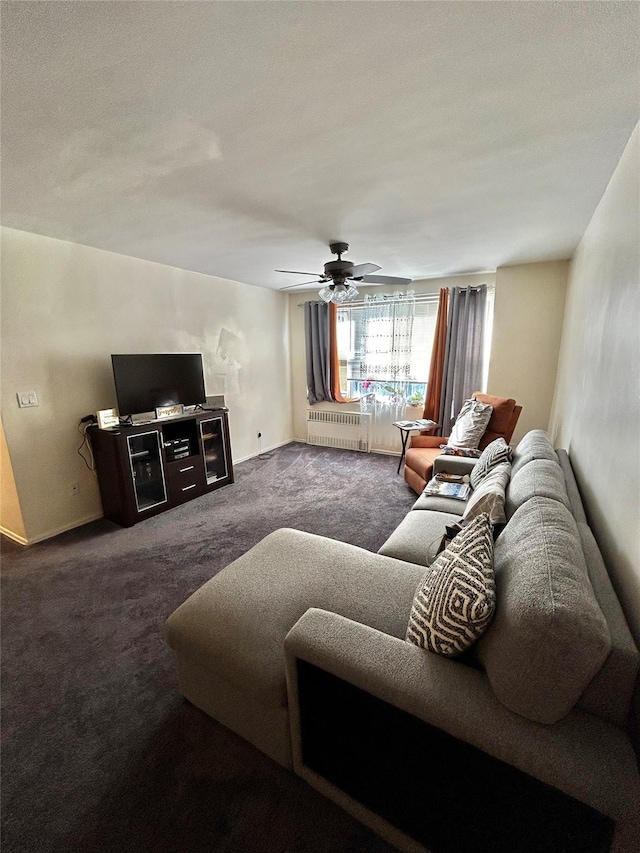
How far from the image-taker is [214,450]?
3945mm

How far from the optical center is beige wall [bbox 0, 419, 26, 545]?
2707mm

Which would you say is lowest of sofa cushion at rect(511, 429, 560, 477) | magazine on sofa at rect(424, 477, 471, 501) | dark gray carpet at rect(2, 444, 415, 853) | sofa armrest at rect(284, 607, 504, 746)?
dark gray carpet at rect(2, 444, 415, 853)

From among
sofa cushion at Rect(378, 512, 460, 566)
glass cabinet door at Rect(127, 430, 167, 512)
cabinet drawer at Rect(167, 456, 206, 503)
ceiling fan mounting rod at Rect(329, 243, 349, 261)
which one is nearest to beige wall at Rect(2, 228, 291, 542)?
glass cabinet door at Rect(127, 430, 167, 512)

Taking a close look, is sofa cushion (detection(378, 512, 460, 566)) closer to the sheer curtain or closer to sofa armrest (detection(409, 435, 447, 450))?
sofa armrest (detection(409, 435, 447, 450))

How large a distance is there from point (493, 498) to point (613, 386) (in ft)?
2.21

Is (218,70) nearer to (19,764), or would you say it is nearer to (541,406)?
(19,764)

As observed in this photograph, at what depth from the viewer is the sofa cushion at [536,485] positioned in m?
1.45

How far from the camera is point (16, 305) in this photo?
2.60m

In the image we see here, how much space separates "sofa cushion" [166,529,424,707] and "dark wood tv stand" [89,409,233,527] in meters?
1.81

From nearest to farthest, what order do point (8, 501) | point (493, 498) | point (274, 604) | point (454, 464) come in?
point (274, 604) < point (493, 498) < point (8, 501) < point (454, 464)

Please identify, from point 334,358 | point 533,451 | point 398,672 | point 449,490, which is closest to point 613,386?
point 533,451

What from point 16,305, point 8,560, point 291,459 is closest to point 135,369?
point 16,305

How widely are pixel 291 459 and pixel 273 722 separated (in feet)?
12.1

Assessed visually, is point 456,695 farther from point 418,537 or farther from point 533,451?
point 533,451
